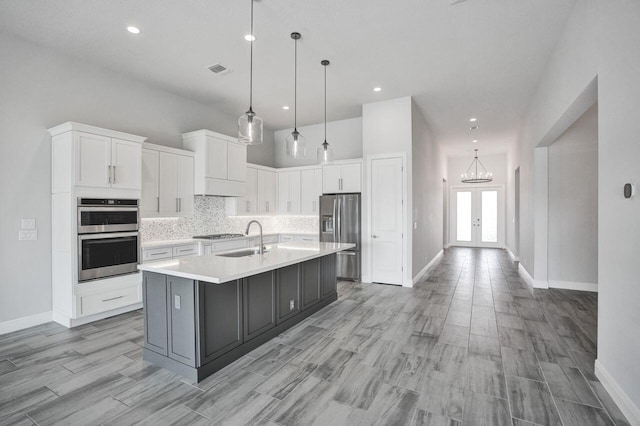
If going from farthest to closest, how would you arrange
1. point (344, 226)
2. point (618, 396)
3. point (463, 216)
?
point (463, 216) < point (344, 226) < point (618, 396)

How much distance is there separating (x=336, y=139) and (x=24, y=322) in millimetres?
5870

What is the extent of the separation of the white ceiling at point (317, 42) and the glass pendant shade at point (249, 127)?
1.07 meters

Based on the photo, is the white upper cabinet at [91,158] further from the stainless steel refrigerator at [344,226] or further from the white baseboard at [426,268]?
the white baseboard at [426,268]

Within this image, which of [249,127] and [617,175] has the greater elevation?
[249,127]

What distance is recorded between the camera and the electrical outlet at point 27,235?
11.6 ft

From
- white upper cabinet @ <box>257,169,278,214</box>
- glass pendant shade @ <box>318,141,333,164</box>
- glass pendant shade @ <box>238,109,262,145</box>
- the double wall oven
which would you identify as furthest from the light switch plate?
white upper cabinet @ <box>257,169,278,214</box>

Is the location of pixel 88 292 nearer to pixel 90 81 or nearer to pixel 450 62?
pixel 90 81

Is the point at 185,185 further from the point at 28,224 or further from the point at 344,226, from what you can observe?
the point at 344,226

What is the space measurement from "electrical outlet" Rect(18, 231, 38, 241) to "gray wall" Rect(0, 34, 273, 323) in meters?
0.04

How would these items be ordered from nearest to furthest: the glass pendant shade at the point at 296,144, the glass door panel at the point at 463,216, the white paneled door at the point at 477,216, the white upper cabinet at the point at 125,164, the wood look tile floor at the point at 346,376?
the wood look tile floor at the point at 346,376 → the glass pendant shade at the point at 296,144 → the white upper cabinet at the point at 125,164 → the white paneled door at the point at 477,216 → the glass door panel at the point at 463,216

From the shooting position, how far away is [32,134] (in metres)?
3.61

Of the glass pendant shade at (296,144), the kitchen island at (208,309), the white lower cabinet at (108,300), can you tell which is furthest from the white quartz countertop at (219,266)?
the white lower cabinet at (108,300)

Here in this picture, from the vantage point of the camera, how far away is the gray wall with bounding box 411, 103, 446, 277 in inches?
228

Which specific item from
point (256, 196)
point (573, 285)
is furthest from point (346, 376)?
point (573, 285)
